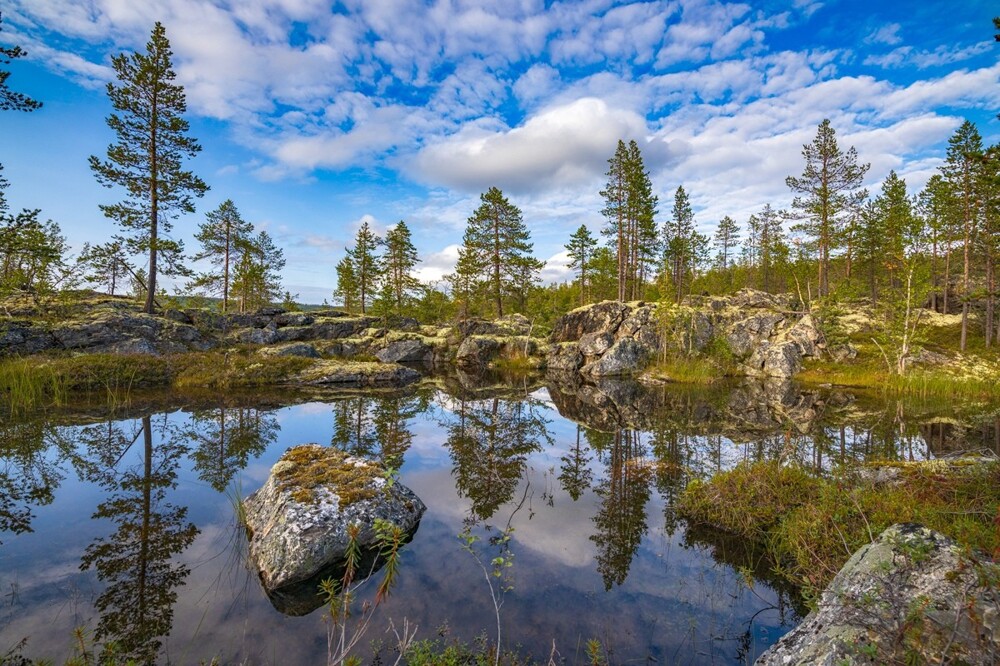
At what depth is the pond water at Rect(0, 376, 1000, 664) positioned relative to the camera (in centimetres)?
484

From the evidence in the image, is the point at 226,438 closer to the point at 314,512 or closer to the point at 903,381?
the point at 314,512

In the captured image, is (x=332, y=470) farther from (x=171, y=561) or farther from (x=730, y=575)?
(x=730, y=575)

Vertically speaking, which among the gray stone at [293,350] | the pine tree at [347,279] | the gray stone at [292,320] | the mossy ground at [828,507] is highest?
the pine tree at [347,279]

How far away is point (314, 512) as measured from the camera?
633cm

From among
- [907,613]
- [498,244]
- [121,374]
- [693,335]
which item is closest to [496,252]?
[498,244]

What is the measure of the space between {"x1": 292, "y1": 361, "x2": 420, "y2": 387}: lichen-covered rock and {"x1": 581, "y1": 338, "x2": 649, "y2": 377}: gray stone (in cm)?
1645

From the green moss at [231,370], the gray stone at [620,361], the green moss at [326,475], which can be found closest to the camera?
the green moss at [326,475]

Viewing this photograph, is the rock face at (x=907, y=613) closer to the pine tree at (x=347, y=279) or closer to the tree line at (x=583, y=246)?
the tree line at (x=583, y=246)

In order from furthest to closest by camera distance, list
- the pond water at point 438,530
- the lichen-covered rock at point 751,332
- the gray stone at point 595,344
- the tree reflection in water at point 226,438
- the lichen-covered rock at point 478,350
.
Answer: the lichen-covered rock at point 478,350, the gray stone at point 595,344, the lichen-covered rock at point 751,332, the tree reflection in water at point 226,438, the pond water at point 438,530

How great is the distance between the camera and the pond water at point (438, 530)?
4844 mm

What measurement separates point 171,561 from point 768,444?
1459cm

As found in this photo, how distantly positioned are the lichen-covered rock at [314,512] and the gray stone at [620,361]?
1178 inches

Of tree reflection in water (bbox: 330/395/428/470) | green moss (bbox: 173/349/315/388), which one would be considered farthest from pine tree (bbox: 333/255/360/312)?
tree reflection in water (bbox: 330/395/428/470)

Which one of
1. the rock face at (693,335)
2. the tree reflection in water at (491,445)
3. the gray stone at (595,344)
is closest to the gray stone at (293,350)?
the tree reflection in water at (491,445)
